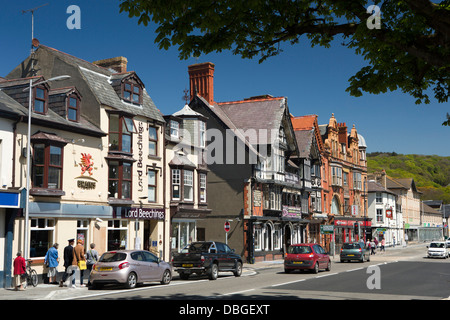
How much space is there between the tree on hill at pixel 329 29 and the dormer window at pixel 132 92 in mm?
19769

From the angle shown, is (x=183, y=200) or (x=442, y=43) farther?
(x=183, y=200)

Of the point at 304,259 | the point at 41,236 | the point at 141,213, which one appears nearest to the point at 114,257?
the point at 41,236

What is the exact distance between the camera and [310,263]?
91.8ft

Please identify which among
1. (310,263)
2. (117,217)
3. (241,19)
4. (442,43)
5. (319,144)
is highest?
(319,144)

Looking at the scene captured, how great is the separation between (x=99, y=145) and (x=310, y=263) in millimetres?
13119

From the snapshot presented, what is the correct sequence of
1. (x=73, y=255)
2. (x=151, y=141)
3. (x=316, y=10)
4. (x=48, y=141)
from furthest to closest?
(x=151, y=141) → (x=48, y=141) → (x=73, y=255) → (x=316, y=10)

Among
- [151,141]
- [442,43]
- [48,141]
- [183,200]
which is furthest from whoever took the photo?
[183,200]

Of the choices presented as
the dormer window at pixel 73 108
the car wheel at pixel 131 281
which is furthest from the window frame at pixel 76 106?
the car wheel at pixel 131 281

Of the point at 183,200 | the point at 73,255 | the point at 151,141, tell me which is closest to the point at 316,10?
the point at 73,255

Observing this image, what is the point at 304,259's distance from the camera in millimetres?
28078

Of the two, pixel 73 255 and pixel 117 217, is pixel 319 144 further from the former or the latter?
pixel 73 255

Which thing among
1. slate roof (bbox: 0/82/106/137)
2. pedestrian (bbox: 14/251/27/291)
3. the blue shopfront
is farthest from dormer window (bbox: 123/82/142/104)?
pedestrian (bbox: 14/251/27/291)

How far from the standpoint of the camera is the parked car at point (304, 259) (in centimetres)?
2800

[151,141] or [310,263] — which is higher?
[151,141]
